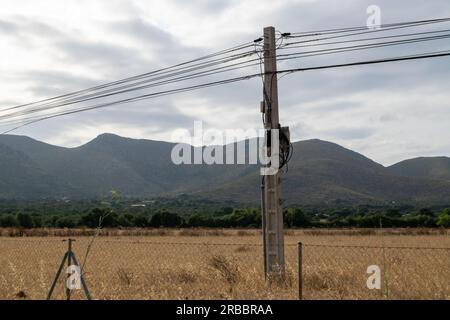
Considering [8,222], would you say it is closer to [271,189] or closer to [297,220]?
[297,220]

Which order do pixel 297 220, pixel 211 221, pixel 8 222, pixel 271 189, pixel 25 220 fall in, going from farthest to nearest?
pixel 211 221 < pixel 25 220 < pixel 8 222 < pixel 297 220 < pixel 271 189

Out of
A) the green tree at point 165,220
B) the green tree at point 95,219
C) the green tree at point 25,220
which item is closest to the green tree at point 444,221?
the green tree at point 165,220

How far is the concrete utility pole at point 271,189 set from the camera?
1315cm

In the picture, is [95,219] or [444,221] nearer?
[444,221]

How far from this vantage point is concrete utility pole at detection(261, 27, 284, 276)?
13.1 m

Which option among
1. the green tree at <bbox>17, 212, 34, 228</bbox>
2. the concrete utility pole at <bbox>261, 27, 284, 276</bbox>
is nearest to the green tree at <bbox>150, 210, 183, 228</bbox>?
the green tree at <bbox>17, 212, 34, 228</bbox>

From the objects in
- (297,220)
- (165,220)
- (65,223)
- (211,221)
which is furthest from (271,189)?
(65,223)

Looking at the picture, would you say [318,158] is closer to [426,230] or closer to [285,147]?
[426,230]

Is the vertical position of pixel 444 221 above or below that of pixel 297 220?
below

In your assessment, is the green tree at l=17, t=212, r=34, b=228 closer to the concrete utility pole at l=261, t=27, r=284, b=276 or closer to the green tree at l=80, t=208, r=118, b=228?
the green tree at l=80, t=208, r=118, b=228

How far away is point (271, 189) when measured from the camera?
532 inches

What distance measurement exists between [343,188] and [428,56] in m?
146
